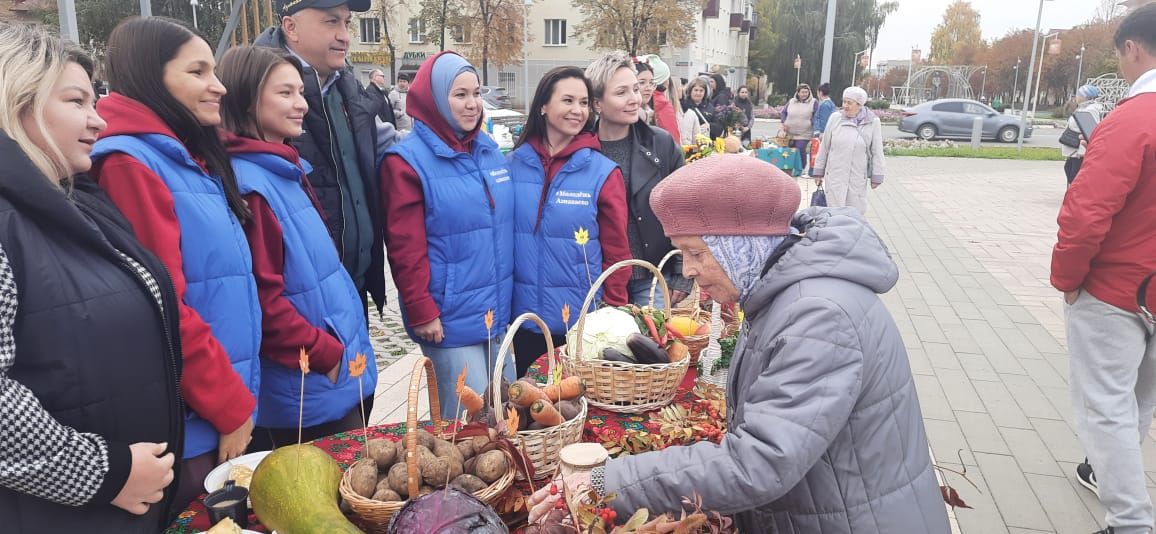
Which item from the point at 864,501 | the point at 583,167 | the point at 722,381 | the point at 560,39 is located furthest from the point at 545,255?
the point at 560,39

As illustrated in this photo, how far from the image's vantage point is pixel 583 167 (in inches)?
131

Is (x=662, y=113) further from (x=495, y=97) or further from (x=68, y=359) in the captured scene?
(x=495, y=97)

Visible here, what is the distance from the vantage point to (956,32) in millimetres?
71375

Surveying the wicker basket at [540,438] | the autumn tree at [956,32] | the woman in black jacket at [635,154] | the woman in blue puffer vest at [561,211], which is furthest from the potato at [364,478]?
the autumn tree at [956,32]

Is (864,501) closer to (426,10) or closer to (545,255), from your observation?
(545,255)

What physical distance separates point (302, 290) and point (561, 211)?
4.17 ft

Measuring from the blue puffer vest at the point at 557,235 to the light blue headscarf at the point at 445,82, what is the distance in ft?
1.48

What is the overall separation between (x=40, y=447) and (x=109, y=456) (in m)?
0.13

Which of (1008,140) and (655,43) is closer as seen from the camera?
(1008,140)

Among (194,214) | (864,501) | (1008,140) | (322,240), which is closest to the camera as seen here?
(864,501)

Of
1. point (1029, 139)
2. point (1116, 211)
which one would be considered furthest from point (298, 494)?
point (1029, 139)

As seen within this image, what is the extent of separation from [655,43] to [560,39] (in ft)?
26.2

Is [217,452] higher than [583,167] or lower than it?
lower

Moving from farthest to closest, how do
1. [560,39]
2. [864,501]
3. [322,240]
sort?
[560,39], [322,240], [864,501]
